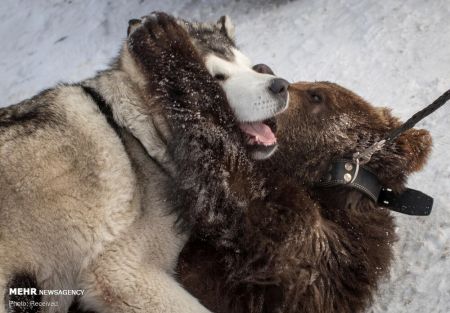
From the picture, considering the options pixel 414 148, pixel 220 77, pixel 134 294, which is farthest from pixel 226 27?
pixel 134 294

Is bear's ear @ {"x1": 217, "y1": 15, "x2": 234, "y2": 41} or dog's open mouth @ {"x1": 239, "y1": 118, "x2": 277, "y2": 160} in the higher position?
bear's ear @ {"x1": 217, "y1": 15, "x2": 234, "y2": 41}

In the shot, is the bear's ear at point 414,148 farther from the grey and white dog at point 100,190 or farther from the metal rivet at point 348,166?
the grey and white dog at point 100,190

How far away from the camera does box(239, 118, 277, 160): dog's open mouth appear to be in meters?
3.82

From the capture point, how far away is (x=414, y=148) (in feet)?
12.6

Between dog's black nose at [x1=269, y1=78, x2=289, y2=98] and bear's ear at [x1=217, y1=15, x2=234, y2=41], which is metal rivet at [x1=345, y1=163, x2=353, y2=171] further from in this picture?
bear's ear at [x1=217, y1=15, x2=234, y2=41]

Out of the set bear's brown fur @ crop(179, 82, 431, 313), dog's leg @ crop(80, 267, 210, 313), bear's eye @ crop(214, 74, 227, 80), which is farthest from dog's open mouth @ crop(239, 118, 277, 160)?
dog's leg @ crop(80, 267, 210, 313)

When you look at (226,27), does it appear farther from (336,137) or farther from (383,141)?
(383,141)

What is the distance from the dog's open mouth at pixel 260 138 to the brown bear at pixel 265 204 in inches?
2.8

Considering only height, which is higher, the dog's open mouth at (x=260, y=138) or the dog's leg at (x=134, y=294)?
the dog's open mouth at (x=260, y=138)

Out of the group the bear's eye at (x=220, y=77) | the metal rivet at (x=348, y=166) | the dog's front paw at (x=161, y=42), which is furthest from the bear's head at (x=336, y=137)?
the dog's front paw at (x=161, y=42)

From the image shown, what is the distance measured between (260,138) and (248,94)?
13.7 inches

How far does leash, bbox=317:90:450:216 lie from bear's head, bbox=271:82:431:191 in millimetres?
69

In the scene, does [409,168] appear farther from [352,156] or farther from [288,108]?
[288,108]

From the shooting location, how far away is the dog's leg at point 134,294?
3324mm
